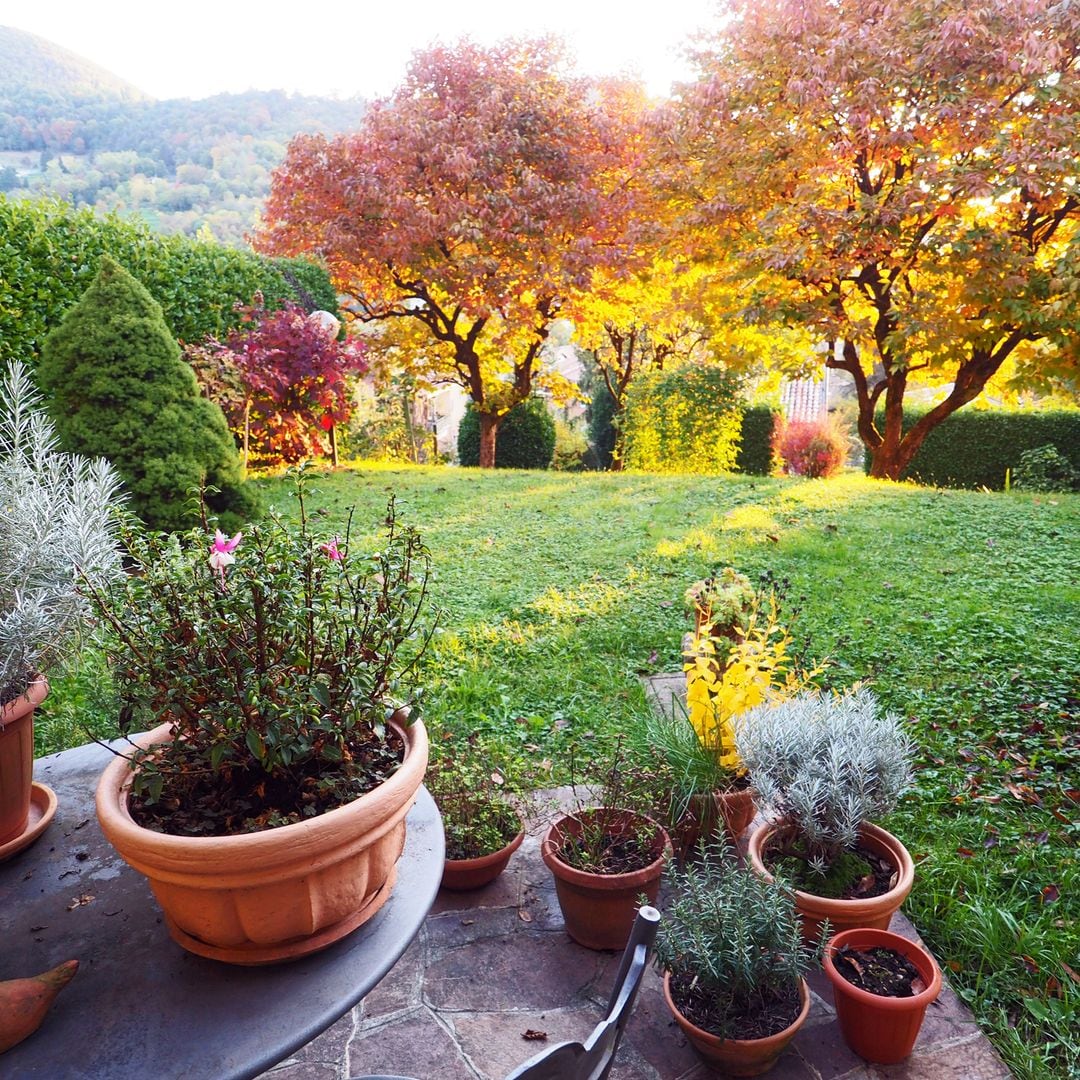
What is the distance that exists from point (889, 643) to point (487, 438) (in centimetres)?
915

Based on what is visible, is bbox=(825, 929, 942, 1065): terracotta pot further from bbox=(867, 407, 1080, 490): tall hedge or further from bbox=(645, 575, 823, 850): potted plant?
bbox=(867, 407, 1080, 490): tall hedge

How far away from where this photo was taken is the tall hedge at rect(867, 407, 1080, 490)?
10.3 m

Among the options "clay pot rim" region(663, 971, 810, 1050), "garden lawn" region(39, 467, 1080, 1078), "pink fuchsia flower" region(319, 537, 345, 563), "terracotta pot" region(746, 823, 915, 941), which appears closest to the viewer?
"pink fuchsia flower" region(319, 537, 345, 563)

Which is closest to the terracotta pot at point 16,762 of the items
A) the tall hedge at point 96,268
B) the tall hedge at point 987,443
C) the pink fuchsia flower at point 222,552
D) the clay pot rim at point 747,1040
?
the pink fuchsia flower at point 222,552

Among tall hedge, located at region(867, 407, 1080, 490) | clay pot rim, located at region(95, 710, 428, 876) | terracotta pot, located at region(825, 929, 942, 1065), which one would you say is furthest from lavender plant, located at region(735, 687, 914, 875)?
tall hedge, located at region(867, 407, 1080, 490)

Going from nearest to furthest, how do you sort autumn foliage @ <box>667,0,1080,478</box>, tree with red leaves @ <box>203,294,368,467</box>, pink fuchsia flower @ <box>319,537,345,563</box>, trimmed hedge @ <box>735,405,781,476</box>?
1. pink fuchsia flower @ <box>319,537,345,563</box>
2. autumn foliage @ <box>667,0,1080,478</box>
3. tree with red leaves @ <box>203,294,368,467</box>
4. trimmed hedge @ <box>735,405,781,476</box>

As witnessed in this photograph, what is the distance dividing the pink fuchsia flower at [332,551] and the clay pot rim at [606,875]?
120 cm

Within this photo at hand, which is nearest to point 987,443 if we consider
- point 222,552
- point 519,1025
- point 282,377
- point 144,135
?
point 282,377

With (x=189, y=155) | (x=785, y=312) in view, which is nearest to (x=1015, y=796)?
(x=785, y=312)

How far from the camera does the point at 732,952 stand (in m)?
1.74

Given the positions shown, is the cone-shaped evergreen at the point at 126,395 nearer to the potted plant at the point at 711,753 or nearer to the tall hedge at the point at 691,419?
the potted plant at the point at 711,753

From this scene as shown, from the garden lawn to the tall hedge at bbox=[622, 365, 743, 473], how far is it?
10.9 feet

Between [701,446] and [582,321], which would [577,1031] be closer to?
[701,446]

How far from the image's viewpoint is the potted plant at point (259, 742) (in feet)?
3.35
